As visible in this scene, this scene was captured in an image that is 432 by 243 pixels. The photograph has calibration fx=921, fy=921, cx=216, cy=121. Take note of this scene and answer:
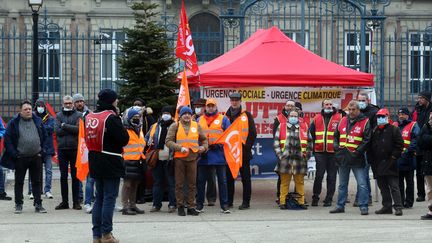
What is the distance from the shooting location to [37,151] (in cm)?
1402

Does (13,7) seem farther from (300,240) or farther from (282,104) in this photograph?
(300,240)

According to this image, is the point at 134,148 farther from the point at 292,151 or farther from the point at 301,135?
the point at 301,135

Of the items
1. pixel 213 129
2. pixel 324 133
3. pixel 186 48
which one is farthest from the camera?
pixel 186 48

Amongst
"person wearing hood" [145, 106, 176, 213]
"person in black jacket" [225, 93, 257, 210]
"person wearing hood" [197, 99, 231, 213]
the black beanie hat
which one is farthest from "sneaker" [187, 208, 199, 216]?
the black beanie hat

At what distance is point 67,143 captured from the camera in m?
14.4

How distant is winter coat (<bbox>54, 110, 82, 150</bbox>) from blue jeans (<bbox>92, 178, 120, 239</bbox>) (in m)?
3.42

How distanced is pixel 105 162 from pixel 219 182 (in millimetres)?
3538

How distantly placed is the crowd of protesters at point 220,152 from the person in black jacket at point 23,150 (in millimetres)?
15

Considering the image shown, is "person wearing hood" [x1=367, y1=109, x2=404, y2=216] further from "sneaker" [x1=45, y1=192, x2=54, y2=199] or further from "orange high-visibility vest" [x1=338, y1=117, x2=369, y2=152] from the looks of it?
"sneaker" [x1=45, y1=192, x2=54, y2=199]

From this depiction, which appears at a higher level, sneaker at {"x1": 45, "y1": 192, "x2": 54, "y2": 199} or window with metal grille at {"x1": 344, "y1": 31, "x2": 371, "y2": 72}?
window with metal grille at {"x1": 344, "y1": 31, "x2": 371, "y2": 72}

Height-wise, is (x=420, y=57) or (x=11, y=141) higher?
(x=420, y=57)

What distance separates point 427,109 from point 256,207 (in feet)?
10.9

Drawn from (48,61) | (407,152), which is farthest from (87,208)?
(48,61)

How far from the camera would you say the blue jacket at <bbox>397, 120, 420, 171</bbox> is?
577 inches
